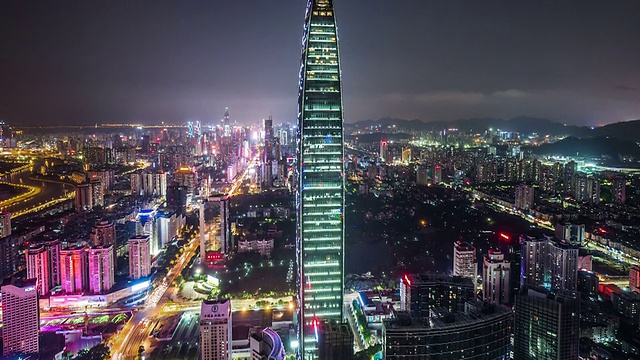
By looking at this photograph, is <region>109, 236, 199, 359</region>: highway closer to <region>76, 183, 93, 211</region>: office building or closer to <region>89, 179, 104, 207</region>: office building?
<region>76, 183, 93, 211</region>: office building

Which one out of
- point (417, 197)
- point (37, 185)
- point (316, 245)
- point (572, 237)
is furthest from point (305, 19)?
point (37, 185)

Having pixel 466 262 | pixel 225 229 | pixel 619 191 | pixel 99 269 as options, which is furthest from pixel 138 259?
pixel 619 191

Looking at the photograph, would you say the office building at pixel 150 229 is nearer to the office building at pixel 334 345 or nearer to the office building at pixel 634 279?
the office building at pixel 334 345

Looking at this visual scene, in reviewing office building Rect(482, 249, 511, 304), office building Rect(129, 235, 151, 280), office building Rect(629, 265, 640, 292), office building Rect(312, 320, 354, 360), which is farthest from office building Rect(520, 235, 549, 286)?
office building Rect(129, 235, 151, 280)

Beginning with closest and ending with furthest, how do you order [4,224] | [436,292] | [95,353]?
[95,353] < [436,292] < [4,224]

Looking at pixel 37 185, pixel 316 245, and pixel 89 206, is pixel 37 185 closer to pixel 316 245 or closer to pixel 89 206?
pixel 89 206

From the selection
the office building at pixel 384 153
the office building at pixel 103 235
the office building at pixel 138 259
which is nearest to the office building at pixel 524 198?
the office building at pixel 384 153

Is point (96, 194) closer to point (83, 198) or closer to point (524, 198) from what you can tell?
point (83, 198)
